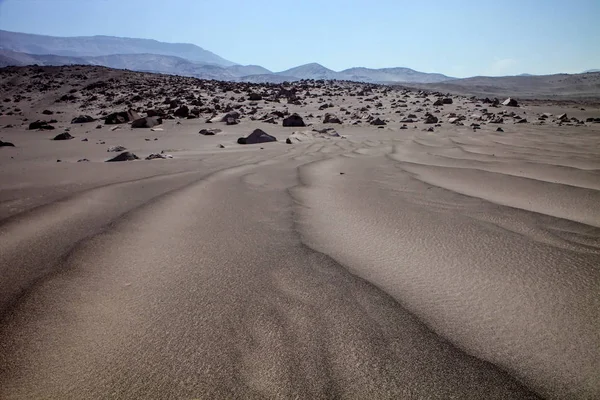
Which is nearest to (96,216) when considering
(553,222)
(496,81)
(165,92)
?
(553,222)

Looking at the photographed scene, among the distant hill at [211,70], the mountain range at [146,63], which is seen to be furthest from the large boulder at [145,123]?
the distant hill at [211,70]

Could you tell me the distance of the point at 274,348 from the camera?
0.69m

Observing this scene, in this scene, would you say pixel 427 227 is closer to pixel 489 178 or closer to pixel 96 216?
pixel 489 178

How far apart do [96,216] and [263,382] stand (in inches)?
44.9

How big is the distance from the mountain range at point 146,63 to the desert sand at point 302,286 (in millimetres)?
63063

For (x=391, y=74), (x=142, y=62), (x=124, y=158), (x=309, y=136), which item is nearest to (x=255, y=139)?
(x=309, y=136)

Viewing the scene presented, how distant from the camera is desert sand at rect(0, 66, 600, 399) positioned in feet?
2.05

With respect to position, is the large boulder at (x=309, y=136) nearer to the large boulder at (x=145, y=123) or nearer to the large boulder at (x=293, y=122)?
the large boulder at (x=293, y=122)

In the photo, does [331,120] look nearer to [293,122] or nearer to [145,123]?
[293,122]

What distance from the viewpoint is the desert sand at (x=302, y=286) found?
0.62 meters

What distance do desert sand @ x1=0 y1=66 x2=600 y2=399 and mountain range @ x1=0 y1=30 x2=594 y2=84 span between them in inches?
2483

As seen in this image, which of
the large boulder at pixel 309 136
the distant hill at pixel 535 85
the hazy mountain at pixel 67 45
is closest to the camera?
the large boulder at pixel 309 136

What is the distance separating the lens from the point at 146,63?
393 feet

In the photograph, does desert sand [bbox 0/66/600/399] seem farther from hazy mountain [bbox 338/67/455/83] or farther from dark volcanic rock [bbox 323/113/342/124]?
hazy mountain [bbox 338/67/455/83]
